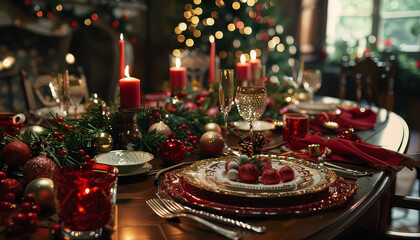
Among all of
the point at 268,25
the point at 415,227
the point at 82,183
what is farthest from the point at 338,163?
the point at 268,25

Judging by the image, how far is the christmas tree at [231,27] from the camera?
4352mm

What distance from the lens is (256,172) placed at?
849 millimetres

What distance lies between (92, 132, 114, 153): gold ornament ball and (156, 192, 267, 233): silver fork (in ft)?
0.94

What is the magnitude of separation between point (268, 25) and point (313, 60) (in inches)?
59.6

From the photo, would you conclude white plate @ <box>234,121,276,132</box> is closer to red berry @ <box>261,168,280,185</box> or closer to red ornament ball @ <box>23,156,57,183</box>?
red berry @ <box>261,168,280,185</box>

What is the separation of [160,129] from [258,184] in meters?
0.48

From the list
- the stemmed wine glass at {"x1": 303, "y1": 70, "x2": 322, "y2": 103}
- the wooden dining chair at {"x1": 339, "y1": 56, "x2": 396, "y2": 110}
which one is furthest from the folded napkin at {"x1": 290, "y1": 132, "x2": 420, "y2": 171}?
the wooden dining chair at {"x1": 339, "y1": 56, "x2": 396, "y2": 110}

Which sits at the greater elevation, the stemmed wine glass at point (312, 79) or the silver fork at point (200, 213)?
the stemmed wine glass at point (312, 79)

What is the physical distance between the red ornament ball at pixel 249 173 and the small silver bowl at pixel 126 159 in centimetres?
25

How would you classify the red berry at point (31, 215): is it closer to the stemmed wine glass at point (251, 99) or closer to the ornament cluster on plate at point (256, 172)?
the ornament cluster on plate at point (256, 172)

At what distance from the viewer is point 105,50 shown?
4.56 metres

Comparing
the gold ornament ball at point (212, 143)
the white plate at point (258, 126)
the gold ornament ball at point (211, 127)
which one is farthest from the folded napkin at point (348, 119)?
the gold ornament ball at point (212, 143)

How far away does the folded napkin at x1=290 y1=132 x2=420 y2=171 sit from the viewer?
3.60ft

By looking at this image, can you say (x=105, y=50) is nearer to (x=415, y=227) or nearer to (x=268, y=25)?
(x=268, y=25)
